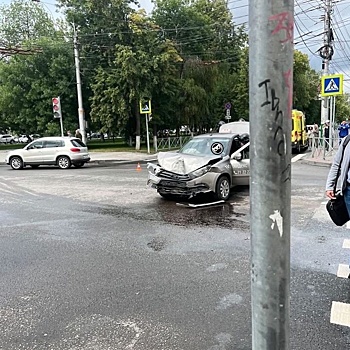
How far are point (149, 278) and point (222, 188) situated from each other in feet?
16.0

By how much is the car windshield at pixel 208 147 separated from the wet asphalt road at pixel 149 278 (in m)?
1.69

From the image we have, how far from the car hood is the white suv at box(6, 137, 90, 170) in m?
9.75

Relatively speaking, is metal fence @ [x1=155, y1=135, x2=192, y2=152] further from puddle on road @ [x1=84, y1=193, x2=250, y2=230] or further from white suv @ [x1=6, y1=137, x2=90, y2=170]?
puddle on road @ [x1=84, y1=193, x2=250, y2=230]

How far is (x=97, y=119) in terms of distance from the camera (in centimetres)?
2602

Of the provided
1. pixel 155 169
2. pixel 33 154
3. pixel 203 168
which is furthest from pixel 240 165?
pixel 33 154

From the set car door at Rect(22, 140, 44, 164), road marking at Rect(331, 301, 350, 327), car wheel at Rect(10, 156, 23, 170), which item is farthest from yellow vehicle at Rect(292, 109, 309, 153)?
road marking at Rect(331, 301, 350, 327)

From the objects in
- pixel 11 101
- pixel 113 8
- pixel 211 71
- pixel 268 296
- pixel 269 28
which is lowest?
pixel 268 296

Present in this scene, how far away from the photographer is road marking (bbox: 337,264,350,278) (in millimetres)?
4355

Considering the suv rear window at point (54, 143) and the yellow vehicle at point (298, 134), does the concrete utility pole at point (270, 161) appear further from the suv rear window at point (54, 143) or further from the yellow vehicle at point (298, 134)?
the yellow vehicle at point (298, 134)

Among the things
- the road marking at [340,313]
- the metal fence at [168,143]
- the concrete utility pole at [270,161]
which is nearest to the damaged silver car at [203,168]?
the road marking at [340,313]

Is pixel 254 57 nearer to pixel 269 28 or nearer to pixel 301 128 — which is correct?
pixel 269 28

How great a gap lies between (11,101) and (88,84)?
6.19m

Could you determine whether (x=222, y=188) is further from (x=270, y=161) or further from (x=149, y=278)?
(x=270, y=161)

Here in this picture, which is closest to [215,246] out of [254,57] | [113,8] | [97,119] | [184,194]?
[184,194]
